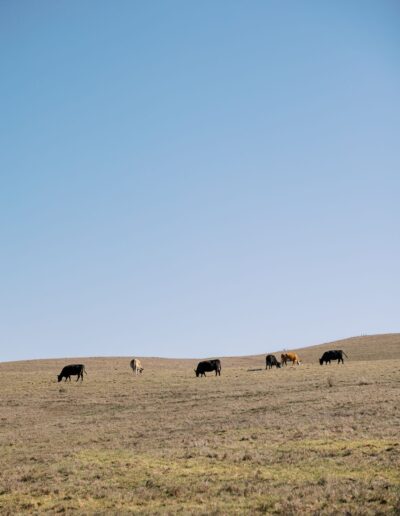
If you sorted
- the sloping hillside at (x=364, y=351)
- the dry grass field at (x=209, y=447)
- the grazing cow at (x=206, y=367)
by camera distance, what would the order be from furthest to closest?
the sloping hillside at (x=364, y=351) → the grazing cow at (x=206, y=367) → the dry grass field at (x=209, y=447)

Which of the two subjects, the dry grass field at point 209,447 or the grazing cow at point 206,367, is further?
the grazing cow at point 206,367

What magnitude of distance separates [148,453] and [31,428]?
34.9ft

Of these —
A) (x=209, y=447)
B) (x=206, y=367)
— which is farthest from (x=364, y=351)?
(x=209, y=447)

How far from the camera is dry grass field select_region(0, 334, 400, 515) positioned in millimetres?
14258

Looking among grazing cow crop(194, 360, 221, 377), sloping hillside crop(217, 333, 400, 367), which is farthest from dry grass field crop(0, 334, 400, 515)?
sloping hillside crop(217, 333, 400, 367)

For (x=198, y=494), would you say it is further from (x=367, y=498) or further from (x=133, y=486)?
(x=367, y=498)

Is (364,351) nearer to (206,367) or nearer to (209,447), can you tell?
(206,367)

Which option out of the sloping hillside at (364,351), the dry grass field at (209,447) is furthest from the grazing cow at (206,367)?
the sloping hillside at (364,351)

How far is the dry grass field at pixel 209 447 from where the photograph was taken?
46.8 ft

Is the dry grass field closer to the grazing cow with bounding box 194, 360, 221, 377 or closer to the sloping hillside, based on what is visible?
the grazing cow with bounding box 194, 360, 221, 377

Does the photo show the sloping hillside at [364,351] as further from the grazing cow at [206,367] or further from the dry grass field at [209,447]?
the dry grass field at [209,447]

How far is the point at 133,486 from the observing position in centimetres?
1616

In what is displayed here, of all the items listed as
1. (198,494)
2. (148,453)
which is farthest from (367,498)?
(148,453)

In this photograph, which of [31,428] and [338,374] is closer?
[31,428]
